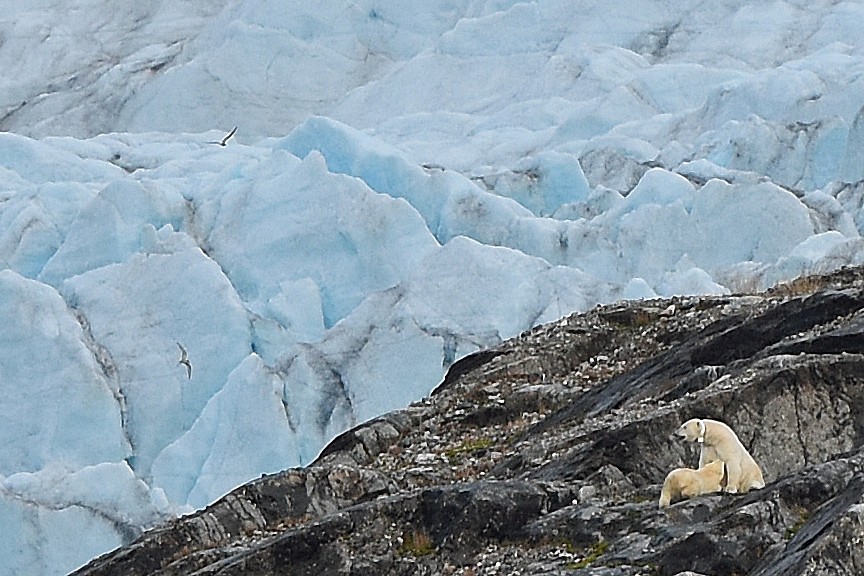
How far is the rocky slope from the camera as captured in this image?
17.9ft

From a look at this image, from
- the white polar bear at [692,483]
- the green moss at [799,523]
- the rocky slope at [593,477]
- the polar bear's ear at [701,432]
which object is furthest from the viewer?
the polar bear's ear at [701,432]

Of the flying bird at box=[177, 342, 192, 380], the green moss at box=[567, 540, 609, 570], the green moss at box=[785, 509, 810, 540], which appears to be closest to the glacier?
the flying bird at box=[177, 342, 192, 380]

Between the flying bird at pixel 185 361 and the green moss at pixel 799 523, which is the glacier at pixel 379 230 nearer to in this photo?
the flying bird at pixel 185 361

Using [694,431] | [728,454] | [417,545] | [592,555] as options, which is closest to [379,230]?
[417,545]

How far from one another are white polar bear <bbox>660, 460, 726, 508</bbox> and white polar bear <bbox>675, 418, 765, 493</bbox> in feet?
0.17

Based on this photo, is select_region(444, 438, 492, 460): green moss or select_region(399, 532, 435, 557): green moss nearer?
select_region(399, 532, 435, 557): green moss

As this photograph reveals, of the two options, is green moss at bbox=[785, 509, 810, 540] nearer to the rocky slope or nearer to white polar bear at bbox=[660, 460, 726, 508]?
the rocky slope

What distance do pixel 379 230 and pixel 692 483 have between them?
22.5 metres

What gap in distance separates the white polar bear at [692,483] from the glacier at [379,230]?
541 inches

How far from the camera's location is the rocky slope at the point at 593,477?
5.46 m

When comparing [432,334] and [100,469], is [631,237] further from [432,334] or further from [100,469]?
[100,469]

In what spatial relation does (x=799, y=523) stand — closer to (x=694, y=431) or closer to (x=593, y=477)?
(x=694, y=431)

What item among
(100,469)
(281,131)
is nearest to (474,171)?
(281,131)

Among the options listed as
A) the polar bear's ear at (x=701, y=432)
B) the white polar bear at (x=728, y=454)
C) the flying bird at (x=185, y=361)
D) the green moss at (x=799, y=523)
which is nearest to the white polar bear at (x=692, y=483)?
the white polar bear at (x=728, y=454)
